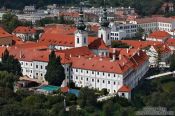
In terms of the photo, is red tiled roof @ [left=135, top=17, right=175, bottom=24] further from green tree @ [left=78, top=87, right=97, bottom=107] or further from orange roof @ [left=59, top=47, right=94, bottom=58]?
green tree @ [left=78, top=87, right=97, bottom=107]

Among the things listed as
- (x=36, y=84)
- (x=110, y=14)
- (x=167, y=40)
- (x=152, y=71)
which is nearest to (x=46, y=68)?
(x=36, y=84)

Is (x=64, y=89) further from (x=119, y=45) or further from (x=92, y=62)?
(x=119, y=45)

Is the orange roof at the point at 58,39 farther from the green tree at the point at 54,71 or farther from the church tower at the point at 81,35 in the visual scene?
the green tree at the point at 54,71

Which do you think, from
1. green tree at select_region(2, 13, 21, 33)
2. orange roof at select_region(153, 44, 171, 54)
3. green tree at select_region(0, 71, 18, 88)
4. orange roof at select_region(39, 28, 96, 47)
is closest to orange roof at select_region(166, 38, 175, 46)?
orange roof at select_region(153, 44, 171, 54)

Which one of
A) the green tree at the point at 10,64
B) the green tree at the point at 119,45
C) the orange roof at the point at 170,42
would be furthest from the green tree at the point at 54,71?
the orange roof at the point at 170,42

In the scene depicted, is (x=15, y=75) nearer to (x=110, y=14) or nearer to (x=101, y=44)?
(x=101, y=44)

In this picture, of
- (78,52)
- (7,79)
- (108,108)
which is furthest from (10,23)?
(108,108)
